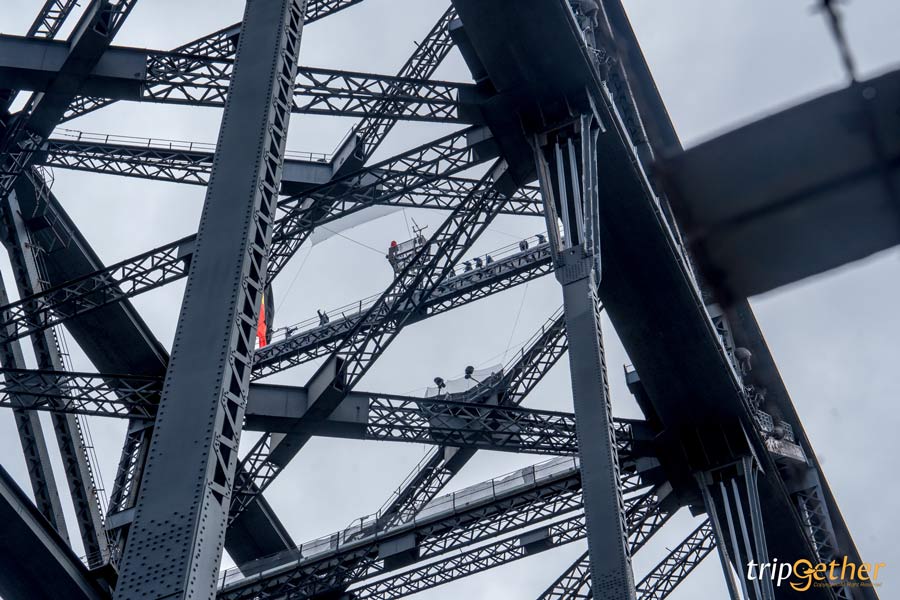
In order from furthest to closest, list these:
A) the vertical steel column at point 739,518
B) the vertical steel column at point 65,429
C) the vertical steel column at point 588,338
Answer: the vertical steel column at point 739,518, the vertical steel column at point 65,429, the vertical steel column at point 588,338

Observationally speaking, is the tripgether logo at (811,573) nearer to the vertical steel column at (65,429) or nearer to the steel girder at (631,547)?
the steel girder at (631,547)

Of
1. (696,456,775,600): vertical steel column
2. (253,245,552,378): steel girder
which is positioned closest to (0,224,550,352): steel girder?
(253,245,552,378): steel girder

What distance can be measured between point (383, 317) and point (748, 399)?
33.0 ft

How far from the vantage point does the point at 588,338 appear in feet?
60.9

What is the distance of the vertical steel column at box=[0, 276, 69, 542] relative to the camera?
2123 centimetres

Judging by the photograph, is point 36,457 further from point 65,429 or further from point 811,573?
point 811,573

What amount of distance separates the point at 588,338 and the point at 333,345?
330 inches

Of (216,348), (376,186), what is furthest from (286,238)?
(216,348)

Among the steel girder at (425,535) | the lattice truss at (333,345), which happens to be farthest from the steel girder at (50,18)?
the steel girder at (425,535)

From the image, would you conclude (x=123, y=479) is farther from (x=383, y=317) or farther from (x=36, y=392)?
(x=383, y=317)

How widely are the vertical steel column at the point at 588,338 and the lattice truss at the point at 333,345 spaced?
712 millimetres

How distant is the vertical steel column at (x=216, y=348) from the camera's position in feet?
30.0

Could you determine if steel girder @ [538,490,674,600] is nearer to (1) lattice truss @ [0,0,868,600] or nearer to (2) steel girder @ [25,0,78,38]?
(1) lattice truss @ [0,0,868,600]

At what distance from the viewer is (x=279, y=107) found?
13227 millimetres
